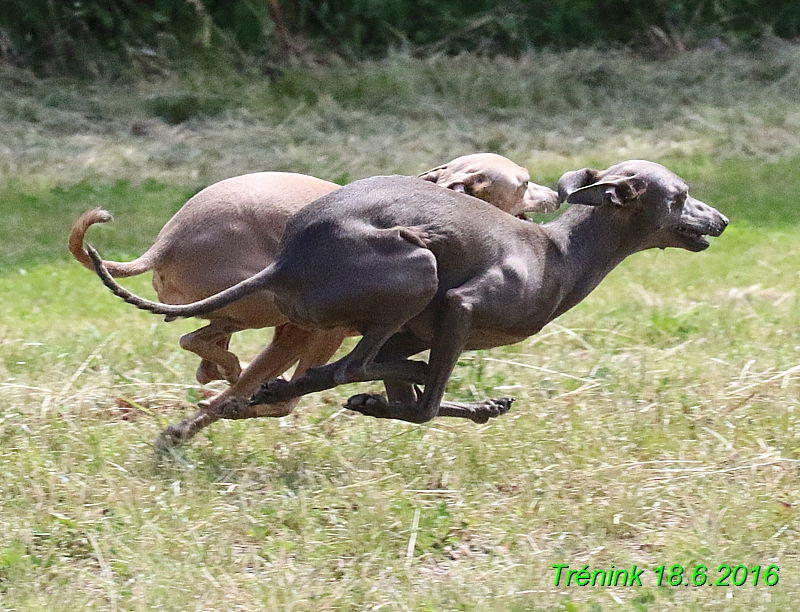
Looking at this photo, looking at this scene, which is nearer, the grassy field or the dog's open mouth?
the grassy field

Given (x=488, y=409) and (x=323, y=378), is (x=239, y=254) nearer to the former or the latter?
(x=323, y=378)

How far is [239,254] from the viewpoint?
4.85 m

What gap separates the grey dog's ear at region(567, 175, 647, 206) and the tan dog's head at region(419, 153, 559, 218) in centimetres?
83

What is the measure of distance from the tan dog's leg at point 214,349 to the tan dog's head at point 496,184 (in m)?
1.05

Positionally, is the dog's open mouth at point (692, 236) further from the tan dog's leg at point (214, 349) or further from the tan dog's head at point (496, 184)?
the tan dog's leg at point (214, 349)

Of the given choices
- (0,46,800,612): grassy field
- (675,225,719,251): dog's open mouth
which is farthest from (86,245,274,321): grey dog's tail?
(675,225,719,251): dog's open mouth

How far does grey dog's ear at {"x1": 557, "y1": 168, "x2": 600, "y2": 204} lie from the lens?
4672 mm

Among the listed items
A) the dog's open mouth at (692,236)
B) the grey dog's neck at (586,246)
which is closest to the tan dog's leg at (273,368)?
the grey dog's neck at (586,246)

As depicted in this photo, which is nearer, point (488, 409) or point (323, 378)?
point (323, 378)

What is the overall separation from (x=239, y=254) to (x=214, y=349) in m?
0.51

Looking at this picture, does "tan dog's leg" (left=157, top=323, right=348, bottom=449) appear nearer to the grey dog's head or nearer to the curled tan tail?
the curled tan tail

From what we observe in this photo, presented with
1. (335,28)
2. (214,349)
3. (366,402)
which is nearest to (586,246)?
(366,402)

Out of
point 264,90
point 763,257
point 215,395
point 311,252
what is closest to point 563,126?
point 264,90

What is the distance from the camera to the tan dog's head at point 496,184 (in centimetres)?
528
